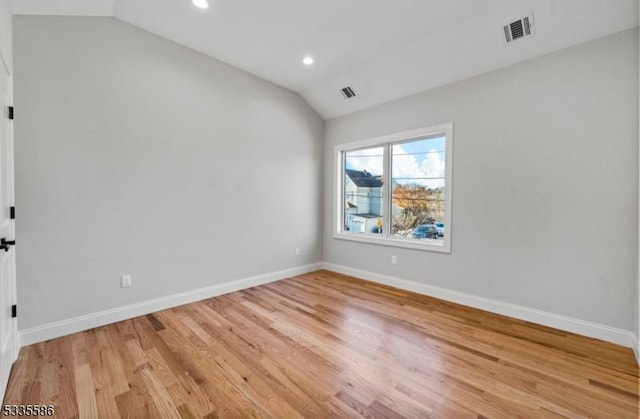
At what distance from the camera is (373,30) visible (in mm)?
2898

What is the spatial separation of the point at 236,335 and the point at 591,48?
4191 millimetres

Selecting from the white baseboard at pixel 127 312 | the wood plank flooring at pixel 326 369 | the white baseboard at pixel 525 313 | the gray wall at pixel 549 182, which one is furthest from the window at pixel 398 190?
the white baseboard at pixel 127 312

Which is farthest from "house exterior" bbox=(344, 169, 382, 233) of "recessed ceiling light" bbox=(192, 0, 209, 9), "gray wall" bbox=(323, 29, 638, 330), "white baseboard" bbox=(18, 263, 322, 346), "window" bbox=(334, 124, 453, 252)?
"recessed ceiling light" bbox=(192, 0, 209, 9)

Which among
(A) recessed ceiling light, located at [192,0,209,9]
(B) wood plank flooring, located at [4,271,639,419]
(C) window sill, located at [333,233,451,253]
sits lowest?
(B) wood plank flooring, located at [4,271,639,419]

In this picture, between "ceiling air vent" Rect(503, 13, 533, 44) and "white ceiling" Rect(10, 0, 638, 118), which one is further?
"ceiling air vent" Rect(503, 13, 533, 44)

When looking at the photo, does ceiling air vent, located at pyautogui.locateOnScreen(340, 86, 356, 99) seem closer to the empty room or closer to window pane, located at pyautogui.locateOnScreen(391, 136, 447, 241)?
the empty room

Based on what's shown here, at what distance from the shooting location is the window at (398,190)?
3.60 metres

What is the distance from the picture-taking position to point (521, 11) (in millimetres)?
2457

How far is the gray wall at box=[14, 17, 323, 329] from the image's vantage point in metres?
2.38

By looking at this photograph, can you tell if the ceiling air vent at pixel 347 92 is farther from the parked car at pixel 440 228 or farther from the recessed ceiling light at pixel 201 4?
the parked car at pixel 440 228

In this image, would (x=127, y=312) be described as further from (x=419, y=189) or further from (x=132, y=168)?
(x=419, y=189)

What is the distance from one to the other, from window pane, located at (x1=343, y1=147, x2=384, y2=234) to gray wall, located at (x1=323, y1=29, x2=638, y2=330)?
103 cm

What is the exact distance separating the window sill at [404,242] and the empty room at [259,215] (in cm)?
4

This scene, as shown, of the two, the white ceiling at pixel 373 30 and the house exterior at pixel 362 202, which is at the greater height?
the white ceiling at pixel 373 30
